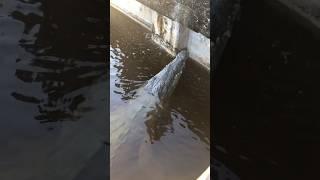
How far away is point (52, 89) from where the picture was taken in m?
6.17

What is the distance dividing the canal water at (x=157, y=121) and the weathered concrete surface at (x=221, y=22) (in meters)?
0.57

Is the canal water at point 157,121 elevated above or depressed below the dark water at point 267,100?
below

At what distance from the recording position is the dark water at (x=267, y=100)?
5.49m

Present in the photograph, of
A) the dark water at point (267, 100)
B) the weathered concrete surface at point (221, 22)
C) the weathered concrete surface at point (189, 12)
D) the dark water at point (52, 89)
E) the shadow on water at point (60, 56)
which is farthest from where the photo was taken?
the weathered concrete surface at point (189, 12)

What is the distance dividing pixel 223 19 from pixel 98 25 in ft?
7.15

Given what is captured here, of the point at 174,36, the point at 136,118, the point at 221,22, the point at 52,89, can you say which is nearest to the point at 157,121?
the point at 136,118

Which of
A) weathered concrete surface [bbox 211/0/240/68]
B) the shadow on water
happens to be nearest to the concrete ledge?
weathered concrete surface [bbox 211/0/240/68]

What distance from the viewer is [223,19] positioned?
7078 millimetres

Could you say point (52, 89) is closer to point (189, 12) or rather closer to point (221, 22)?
point (189, 12)

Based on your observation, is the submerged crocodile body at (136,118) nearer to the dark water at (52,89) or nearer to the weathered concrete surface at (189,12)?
the dark water at (52,89)

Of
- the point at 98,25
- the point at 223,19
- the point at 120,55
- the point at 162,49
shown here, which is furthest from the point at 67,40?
the point at 223,19

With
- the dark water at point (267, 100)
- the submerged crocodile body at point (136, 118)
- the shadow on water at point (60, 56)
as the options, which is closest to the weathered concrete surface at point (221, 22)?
the dark water at point (267, 100)

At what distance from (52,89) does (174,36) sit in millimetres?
2672

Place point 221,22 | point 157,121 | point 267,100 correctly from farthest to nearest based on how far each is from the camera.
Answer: point 221,22 → point 267,100 → point 157,121
